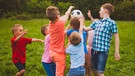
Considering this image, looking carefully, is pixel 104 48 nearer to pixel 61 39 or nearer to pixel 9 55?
pixel 61 39

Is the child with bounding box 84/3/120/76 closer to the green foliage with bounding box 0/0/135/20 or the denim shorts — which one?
the denim shorts

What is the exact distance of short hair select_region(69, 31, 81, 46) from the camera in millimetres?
5512

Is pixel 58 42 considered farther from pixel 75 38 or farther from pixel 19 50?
pixel 19 50

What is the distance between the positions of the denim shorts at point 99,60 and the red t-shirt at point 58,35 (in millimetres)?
680

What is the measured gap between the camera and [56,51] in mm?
5773

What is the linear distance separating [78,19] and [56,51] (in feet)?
2.15

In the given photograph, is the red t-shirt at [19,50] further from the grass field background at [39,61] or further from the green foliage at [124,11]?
the green foliage at [124,11]

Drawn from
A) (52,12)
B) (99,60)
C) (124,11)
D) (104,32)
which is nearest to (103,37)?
(104,32)

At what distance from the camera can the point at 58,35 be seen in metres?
5.77

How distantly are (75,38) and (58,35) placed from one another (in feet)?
1.23

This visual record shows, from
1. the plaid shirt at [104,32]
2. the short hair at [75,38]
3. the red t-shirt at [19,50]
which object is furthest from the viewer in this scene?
the red t-shirt at [19,50]

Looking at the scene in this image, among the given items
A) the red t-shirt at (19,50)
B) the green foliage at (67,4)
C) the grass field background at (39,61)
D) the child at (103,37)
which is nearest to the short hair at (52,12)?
the child at (103,37)

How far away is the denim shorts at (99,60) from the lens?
237 inches

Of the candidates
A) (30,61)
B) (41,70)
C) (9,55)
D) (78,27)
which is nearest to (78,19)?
(78,27)
